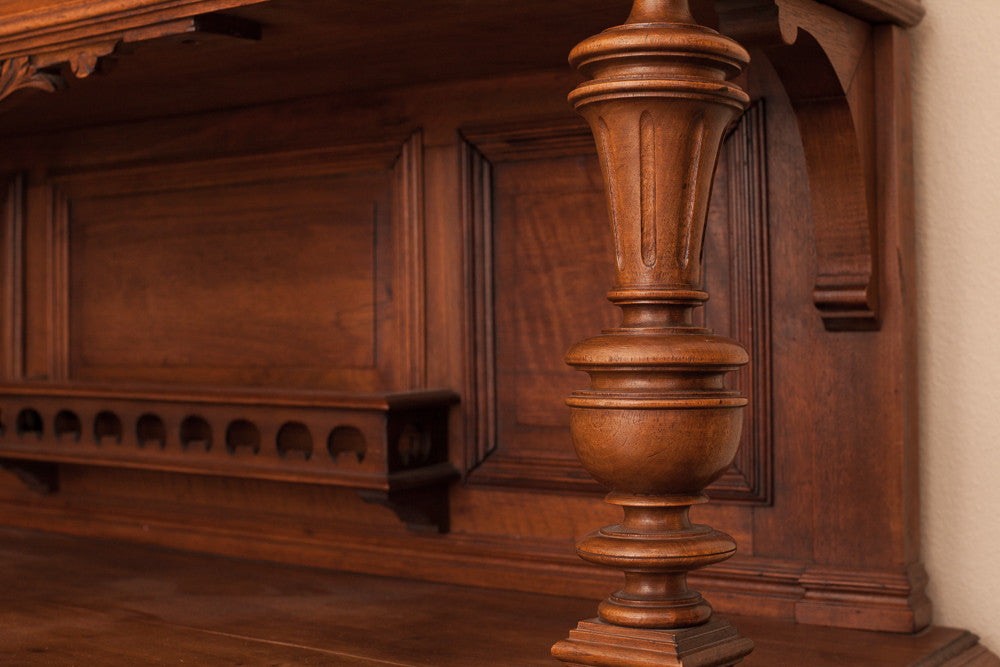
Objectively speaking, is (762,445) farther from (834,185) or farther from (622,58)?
(622,58)

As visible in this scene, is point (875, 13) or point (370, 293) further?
point (370, 293)

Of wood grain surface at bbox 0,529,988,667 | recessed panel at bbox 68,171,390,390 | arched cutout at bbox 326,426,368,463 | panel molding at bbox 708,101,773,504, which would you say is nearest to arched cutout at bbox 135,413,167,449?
recessed panel at bbox 68,171,390,390

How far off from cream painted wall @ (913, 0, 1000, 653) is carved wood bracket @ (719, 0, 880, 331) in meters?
0.12

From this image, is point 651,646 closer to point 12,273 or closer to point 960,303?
point 960,303

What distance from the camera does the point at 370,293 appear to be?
7.75 ft

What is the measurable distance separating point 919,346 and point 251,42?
3.52 ft

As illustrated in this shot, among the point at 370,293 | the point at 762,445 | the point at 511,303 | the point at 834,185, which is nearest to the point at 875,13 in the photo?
the point at 834,185

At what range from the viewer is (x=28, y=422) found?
2.67m

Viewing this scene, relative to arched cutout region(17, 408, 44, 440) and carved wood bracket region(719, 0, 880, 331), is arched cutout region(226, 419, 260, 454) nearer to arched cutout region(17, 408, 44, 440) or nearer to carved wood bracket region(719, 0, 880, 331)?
arched cutout region(17, 408, 44, 440)

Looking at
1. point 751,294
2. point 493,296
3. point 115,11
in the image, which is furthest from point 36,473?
point 751,294

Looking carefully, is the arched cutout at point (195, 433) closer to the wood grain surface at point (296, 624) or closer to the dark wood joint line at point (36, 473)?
the wood grain surface at point (296, 624)

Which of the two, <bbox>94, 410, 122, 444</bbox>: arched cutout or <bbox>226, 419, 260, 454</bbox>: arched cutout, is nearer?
<bbox>226, 419, 260, 454</bbox>: arched cutout

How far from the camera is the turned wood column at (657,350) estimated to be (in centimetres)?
123

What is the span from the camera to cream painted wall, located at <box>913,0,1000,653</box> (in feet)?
5.98
